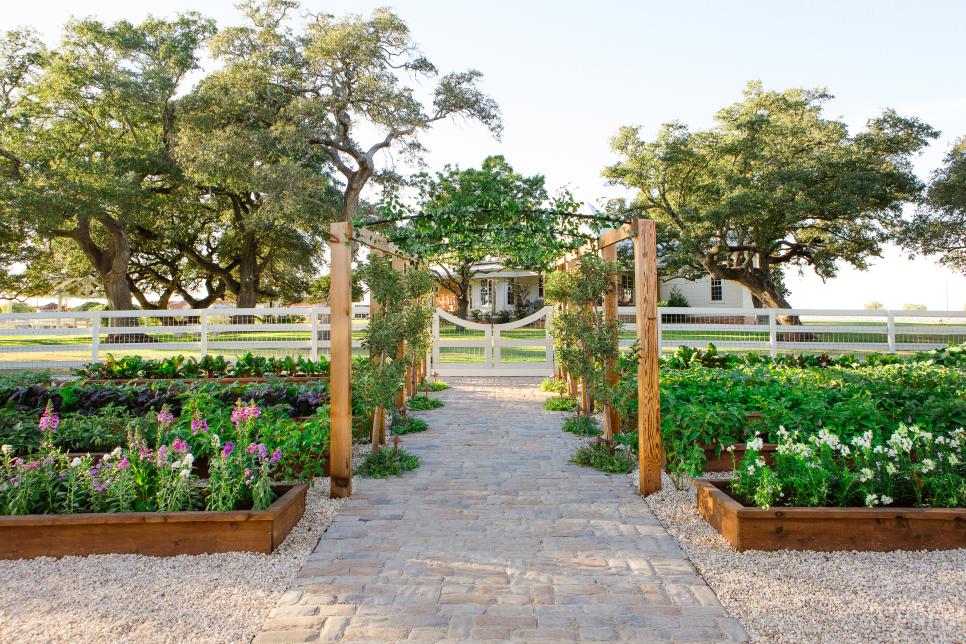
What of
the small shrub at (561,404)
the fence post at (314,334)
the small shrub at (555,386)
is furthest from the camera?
the fence post at (314,334)

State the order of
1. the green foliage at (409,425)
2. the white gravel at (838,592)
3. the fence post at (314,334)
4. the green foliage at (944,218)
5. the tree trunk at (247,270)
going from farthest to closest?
the tree trunk at (247,270) → the green foliage at (944,218) → the fence post at (314,334) → the green foliage at (409,425) → the white gravel at (838,592)

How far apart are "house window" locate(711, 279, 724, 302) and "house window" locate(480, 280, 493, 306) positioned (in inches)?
448

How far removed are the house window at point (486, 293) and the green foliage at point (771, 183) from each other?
10.3 m

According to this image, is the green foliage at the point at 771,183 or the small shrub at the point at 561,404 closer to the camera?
the small shrub at the point at 561,404

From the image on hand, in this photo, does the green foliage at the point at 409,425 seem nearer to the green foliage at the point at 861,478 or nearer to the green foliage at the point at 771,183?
the green foliage at the point at 861,478

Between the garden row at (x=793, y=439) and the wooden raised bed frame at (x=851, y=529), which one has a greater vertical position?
the garden row at (x=793, y=439)

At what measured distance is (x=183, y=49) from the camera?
20.6 metres

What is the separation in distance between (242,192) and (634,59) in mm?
17261

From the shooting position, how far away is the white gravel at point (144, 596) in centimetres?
252

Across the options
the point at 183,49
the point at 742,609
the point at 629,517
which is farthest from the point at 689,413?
the point at 183,49

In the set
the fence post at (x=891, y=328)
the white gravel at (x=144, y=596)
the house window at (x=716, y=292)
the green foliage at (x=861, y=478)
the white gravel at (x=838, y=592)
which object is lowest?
the white gravel at (x=838, y=592)

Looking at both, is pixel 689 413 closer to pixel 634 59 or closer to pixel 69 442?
pixel 69 442

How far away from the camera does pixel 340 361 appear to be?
435 centimetres

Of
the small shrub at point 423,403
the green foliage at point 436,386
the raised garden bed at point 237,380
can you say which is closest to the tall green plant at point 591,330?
the small shrub at point 423,403
